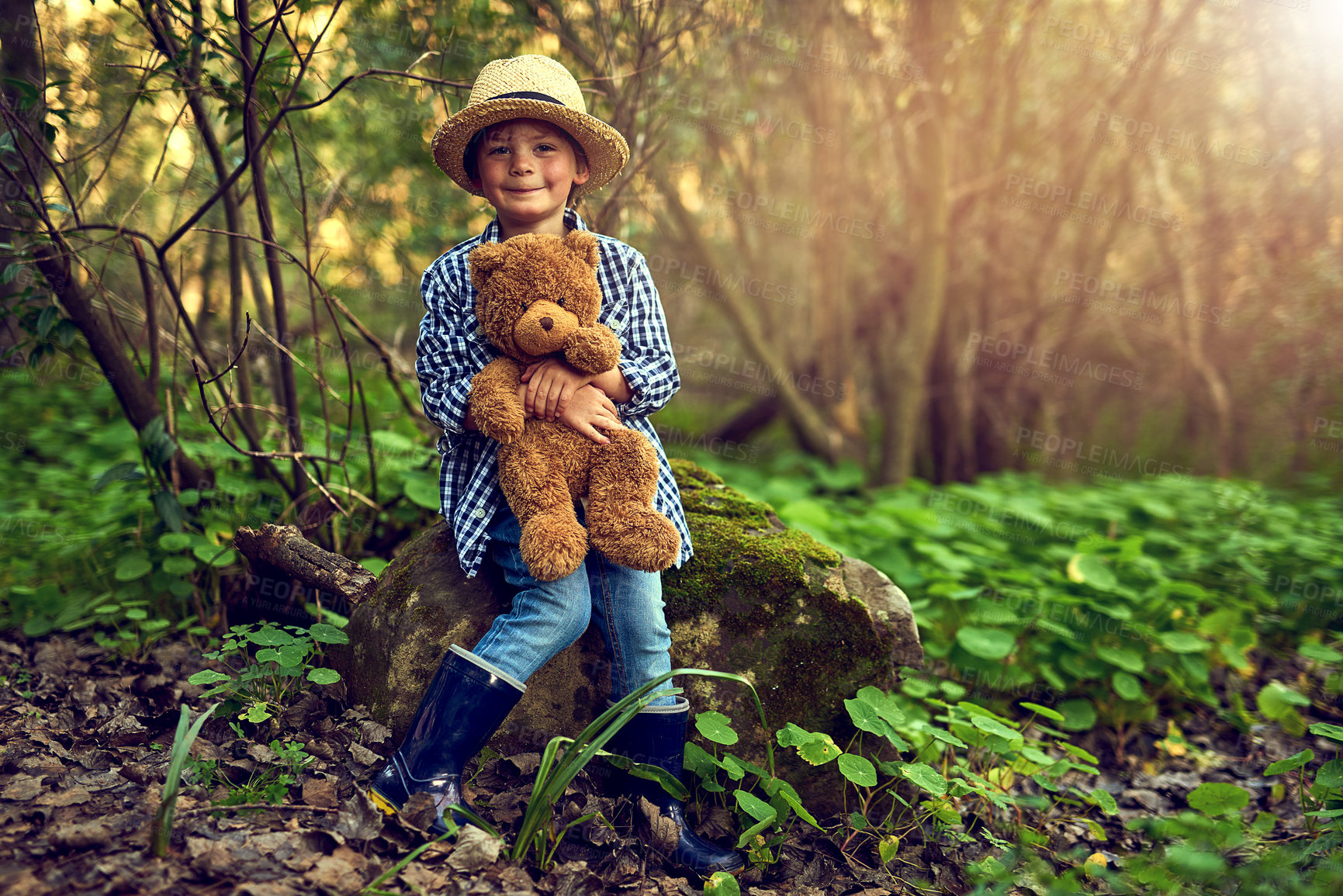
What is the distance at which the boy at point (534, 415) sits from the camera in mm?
1850

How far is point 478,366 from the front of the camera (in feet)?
6.70

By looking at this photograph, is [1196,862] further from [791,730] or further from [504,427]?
[504,427]

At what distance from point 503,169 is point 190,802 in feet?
5.64

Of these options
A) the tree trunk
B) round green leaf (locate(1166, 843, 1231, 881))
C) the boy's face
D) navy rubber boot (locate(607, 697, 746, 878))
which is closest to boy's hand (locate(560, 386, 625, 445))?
the boy's face

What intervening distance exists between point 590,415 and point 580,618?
529 millimetres

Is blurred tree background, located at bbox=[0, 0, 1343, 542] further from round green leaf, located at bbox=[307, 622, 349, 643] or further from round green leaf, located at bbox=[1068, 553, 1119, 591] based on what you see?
round green leaf, located at bbox=[1068, 553, 1119, 591]

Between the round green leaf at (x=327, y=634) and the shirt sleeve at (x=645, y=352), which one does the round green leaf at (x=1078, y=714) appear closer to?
the shirt sleeve at (x=645, y=352)

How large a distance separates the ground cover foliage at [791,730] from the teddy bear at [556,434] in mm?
615

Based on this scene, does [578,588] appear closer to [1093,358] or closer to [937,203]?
[937,203]

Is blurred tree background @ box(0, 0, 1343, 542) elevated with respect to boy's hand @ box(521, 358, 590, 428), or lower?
elevated

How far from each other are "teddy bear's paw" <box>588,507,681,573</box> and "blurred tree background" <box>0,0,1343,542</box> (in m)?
1.77

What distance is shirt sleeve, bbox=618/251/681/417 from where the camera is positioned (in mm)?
2047

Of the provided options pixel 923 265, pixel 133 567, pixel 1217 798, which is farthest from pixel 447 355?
pixel 923 265

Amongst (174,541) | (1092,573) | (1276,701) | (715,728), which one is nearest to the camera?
(715,728)
